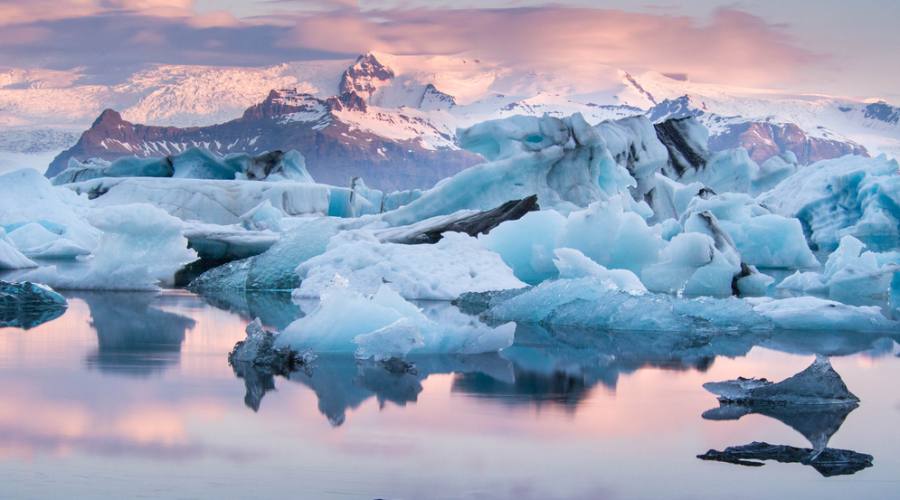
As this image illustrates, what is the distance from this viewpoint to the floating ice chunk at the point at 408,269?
10.6 m

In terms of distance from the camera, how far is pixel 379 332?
6.09 meters

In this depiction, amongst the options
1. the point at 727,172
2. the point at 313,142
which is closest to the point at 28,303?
the point at 727,172

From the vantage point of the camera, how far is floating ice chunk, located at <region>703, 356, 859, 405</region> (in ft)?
16.5

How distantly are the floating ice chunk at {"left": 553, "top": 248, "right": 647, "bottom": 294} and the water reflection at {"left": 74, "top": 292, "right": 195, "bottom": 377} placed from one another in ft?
12.0

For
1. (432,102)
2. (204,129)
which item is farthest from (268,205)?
(432,102)

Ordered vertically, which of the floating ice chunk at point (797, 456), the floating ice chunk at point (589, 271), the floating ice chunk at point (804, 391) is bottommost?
the floating ice chunk at point (589, 271)

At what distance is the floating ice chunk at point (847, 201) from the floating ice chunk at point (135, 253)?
1758 cm

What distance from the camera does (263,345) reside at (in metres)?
5.97

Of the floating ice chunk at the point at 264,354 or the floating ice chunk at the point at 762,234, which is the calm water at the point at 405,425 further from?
the floating ice chunk at the point at 762,234

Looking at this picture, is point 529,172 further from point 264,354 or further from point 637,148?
point 264,354

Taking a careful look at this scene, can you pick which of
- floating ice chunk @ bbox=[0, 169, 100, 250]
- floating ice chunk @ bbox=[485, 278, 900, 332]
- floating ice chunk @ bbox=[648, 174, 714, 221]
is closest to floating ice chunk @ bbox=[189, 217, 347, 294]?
floating ice chunk @ bbox=[485, 278, 900, 332]

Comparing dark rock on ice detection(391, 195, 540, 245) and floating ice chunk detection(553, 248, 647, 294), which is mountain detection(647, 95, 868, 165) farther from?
floating ice chunk detection(553, 248, 647, 294)

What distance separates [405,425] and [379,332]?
178 cm

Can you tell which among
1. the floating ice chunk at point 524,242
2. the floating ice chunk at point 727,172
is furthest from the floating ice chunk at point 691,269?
the floating ice chunk at point 727,172
